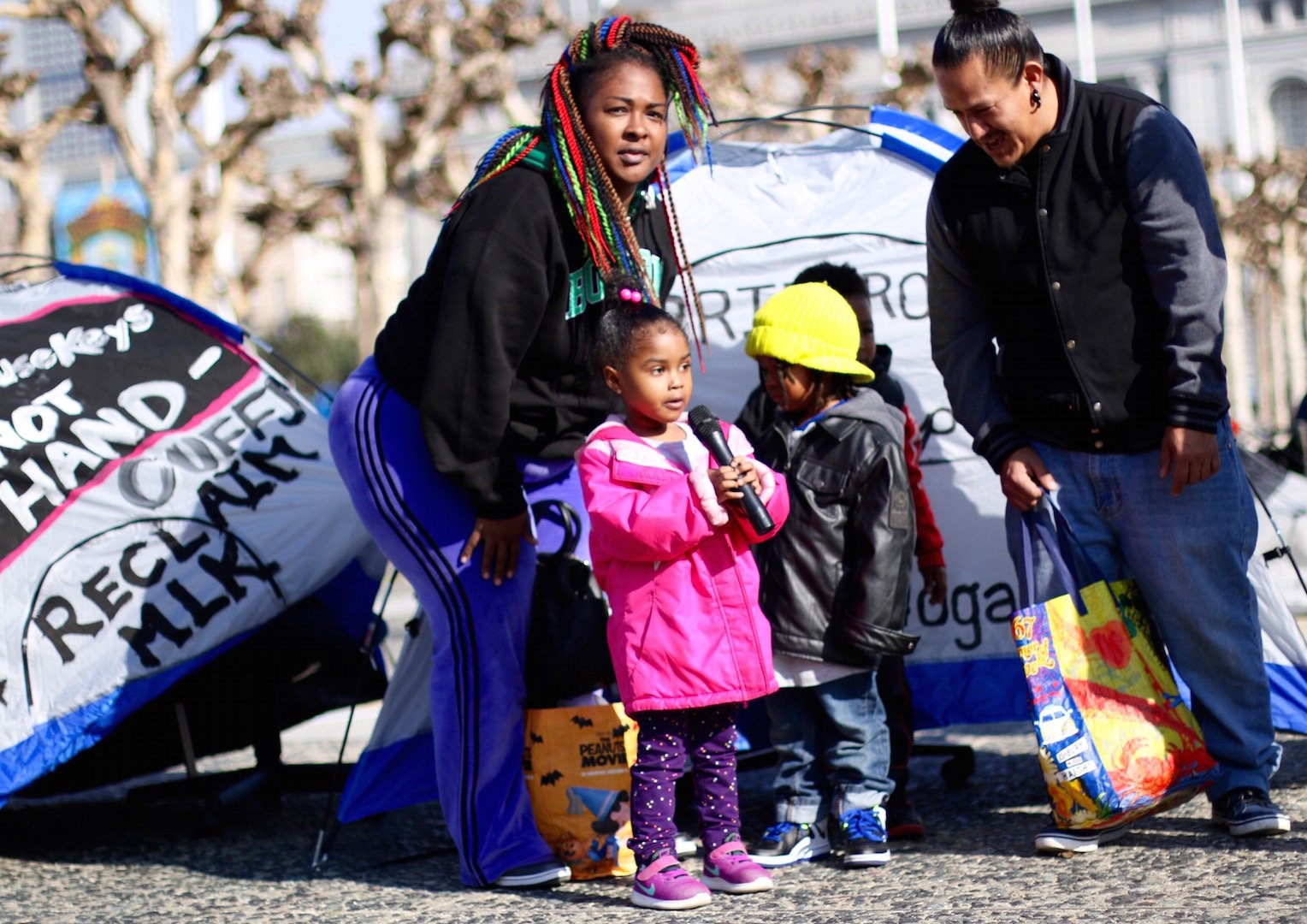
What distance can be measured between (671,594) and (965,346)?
36.1 inches

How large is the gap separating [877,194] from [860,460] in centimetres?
124

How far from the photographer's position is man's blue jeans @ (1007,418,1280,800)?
10.9 feet

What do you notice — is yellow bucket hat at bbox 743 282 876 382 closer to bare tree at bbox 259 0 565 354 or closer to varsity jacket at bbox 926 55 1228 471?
varsity jacket at bbox 926 55 1228 471

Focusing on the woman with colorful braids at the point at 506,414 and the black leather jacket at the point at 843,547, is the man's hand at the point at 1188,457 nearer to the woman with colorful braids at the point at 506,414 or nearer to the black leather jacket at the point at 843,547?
the black leather jacket at the point at 843,547

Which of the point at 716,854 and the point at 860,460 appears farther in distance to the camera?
the point at 860,460

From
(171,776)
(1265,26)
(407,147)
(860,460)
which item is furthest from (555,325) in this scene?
(1265,26)

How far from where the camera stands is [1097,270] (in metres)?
3.33

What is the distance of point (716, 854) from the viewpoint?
→ 3277mm

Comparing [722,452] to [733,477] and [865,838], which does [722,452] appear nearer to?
[733,477]

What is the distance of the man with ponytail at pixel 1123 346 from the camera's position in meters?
3.24

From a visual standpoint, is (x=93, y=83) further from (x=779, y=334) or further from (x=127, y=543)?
(x=779, y=334)

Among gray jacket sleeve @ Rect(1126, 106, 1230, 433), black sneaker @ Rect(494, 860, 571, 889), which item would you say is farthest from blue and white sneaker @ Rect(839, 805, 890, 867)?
gray jacket sleeve @ Rect(1126, 106, 1230, 433)

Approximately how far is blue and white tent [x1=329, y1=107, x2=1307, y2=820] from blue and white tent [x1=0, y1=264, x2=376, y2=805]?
525 millimetres

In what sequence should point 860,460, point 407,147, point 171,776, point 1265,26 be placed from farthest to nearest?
point 1265,26, point 407,147, point 171,776, point 860,460
